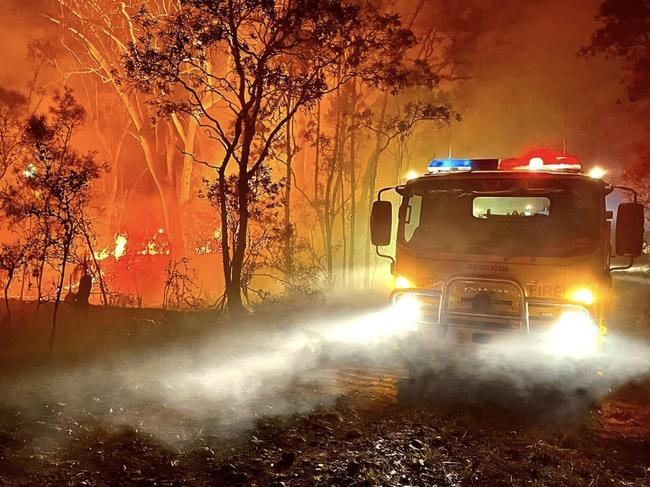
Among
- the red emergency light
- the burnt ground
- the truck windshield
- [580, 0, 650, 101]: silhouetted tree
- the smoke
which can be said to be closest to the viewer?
the burnt ground

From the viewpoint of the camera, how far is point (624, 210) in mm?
5715

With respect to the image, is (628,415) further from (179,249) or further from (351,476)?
(179,249)

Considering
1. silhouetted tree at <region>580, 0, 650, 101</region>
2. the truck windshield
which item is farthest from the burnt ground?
silhouetted tree at <region>580, 0, 650, 101</region>

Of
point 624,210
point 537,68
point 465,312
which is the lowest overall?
point 465,312

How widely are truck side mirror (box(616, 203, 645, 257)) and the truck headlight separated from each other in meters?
0.93

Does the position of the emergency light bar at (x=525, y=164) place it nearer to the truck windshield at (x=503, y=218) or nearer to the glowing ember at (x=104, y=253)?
the truck windshield at (x=503, y=218)

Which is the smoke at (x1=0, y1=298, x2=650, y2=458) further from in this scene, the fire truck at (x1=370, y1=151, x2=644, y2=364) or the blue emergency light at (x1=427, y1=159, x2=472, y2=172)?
the blue emergency light at (x1=427, y1=159, x2=472, y2=172)

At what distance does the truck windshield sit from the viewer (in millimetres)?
5801

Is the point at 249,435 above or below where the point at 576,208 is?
below

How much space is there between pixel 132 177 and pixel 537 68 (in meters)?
31.2

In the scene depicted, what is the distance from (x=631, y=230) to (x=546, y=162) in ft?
4.15

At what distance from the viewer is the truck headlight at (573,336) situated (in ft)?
18.1

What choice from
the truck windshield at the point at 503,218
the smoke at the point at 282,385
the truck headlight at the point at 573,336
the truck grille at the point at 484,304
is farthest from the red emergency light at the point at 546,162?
the smoke at the point at 282,385

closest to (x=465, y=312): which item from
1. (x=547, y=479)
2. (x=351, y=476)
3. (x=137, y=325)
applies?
(x=547, y=479)
